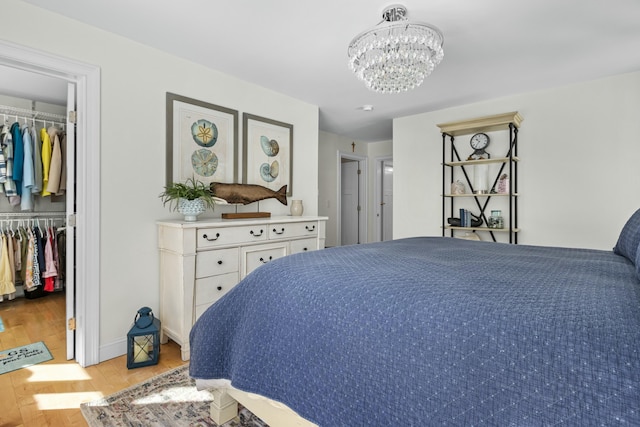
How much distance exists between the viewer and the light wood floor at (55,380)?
160 cm

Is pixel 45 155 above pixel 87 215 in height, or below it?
above

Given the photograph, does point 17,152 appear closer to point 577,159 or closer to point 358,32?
point 358,32

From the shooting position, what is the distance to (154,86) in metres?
2.49

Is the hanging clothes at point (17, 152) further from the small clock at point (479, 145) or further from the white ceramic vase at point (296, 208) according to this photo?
the small clock at point (479, 145)

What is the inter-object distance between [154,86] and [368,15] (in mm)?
1759

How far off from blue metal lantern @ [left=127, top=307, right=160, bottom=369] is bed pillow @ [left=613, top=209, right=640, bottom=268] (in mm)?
2708

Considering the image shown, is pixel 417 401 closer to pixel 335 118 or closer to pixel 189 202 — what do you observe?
pixel 189 202

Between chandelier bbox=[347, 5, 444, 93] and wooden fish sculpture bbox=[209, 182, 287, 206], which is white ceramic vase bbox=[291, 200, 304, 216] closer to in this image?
wooden fish sculpture bbox=[209, 182, 287, 206]

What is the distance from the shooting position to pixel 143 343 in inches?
83.5

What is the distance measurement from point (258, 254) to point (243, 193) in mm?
663

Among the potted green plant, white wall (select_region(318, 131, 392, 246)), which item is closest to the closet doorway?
white wall (select_region(318, 131, 392, 246))

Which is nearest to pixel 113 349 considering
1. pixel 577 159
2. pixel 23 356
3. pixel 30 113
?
pixel 23 356

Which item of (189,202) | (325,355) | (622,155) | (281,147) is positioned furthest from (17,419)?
(622,155)

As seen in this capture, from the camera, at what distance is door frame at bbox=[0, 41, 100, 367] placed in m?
2.14
